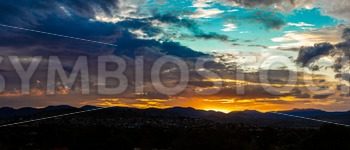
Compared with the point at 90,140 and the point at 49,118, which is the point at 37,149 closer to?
the point at 90,140

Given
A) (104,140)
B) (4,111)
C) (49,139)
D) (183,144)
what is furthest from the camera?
(4,111)

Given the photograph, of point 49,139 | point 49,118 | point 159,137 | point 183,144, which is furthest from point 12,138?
point 49,118

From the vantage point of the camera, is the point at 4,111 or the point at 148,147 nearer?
the point at 148,147

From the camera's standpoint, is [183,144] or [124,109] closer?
[183,144]

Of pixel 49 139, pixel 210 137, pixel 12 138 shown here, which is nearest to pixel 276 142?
pixel 210 137

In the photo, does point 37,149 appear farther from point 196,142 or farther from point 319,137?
point 319,137

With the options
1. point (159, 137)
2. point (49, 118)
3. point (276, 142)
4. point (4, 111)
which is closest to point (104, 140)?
point (159, 137)

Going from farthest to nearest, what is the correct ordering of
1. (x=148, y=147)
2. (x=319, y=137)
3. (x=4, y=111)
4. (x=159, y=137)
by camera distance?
(x=4, y=111) < (x=159, y=137) < (x=148, y=147) < (x=319, y=137)

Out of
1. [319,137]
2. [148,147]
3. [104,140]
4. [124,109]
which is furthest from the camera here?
[124,109]

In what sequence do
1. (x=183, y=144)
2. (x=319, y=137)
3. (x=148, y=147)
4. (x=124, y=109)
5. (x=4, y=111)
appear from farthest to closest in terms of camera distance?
(x=4, y=111)
(x=124, y=109)
(x=148, y=147)
(x=183, y=144)
(x=319, y=137)
